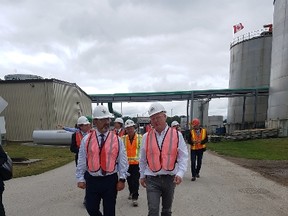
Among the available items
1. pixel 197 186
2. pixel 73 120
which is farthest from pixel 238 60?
pixel 197 186

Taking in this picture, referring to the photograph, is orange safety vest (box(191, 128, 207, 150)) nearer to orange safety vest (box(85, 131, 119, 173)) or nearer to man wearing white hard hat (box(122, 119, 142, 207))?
man wearing white hard hat (box(122, 119, 142, 207))

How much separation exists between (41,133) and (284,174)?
19.6 meters

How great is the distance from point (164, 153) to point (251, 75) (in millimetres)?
53373

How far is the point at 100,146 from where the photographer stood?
453 cm

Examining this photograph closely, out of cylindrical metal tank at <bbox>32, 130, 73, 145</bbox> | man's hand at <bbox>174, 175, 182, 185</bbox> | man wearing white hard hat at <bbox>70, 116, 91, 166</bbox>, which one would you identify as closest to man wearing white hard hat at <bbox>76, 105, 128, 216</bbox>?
man's hand at <bbox>174, 175, 182, 185</bbox>

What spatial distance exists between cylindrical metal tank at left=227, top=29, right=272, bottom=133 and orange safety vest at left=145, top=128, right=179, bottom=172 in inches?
→ 1927

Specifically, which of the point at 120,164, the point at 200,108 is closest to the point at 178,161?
the point at 120,164

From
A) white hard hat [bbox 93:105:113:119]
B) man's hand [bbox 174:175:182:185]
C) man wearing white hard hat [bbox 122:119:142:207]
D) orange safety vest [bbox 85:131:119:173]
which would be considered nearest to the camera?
orange safety vest [bbox 85:131:119:173]

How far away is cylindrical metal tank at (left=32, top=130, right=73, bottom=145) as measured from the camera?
26406 millimetres

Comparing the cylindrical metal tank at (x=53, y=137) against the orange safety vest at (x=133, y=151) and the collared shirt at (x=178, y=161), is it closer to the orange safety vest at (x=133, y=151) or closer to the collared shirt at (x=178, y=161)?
the orange safety vest at (x=133, y=151)

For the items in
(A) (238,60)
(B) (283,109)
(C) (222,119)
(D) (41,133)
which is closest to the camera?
(D) (41,133)

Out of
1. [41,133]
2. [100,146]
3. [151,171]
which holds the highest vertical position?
[100,146]

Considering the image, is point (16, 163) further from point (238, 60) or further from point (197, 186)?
point (238, 60)

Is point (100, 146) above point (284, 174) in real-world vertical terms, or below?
above
